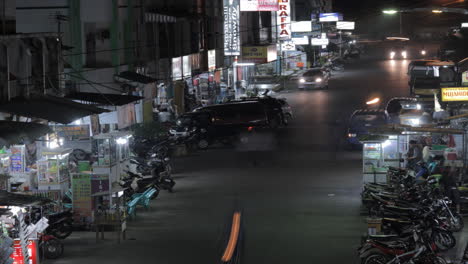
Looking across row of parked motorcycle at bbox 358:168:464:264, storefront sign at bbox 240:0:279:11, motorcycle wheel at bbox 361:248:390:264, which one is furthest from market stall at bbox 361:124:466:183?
storefront sign at bbox 240:0:279:11

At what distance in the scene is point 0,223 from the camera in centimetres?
Answer: 1414

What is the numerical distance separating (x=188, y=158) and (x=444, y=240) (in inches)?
695

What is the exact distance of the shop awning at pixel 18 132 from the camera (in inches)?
614

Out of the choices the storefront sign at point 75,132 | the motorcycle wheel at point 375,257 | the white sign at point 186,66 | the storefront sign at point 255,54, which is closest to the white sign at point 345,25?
the storefront sign at point 255,54

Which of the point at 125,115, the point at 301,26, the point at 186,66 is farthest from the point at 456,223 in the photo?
the point at 301,26

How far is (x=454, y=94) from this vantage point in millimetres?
29781

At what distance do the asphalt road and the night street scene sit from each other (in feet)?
0.26

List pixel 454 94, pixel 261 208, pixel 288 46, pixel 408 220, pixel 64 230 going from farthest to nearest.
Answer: pixel 288 46 < pixel 454 94 < pixel 261 208 < pixel 64 230 < pixel 408 220

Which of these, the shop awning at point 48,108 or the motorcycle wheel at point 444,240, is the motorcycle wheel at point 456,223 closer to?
the motorcycle wheel at point 444,240

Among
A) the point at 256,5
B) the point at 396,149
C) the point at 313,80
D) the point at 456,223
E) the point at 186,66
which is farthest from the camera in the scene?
the point at 313,80

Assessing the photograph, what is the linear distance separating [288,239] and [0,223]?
7408mm

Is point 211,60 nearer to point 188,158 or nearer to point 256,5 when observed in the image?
point 256,5

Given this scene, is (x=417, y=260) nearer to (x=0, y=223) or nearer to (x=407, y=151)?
(x=0, y=223)

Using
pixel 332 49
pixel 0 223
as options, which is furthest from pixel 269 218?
pixel 332 49
